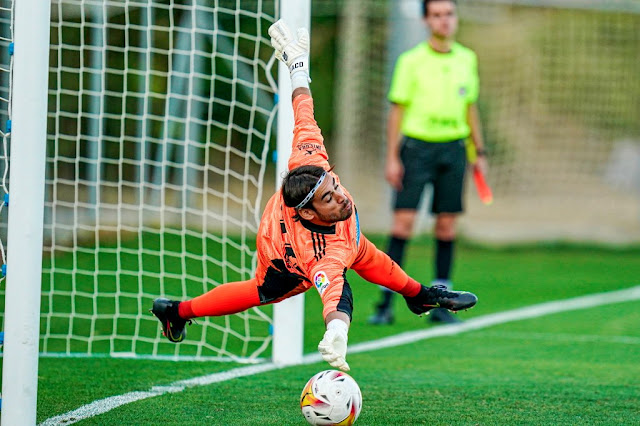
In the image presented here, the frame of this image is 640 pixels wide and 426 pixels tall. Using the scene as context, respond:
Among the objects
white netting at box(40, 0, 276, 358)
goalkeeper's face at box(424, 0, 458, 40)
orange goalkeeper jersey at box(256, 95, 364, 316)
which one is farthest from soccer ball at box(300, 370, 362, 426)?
goalkeeper's face at box(424, 0, 458, 40)

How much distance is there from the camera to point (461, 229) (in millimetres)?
12734

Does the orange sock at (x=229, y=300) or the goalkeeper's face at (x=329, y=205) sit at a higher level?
the goalkeeper's face at (x=329, y=205)

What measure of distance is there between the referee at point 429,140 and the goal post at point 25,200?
12.2 feet

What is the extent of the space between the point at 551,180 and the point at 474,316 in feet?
22.8

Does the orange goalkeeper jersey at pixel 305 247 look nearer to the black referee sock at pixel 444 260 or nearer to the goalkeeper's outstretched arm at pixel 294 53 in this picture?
the goalkeeper's outstretched arm at pixel 294 53

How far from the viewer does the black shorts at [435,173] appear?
703 centimetres

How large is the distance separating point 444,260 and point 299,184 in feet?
10.8

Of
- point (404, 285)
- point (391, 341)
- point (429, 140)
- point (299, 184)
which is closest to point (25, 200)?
point (299, 184)

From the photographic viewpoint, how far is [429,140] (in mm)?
7055

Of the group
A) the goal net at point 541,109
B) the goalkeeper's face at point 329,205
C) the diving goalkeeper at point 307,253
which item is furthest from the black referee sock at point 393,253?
the goal net at point 541,109

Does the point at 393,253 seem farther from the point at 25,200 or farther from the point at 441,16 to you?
the point at 25,200

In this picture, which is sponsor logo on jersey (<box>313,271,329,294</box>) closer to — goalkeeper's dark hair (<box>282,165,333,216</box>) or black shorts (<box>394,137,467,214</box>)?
goalkeeper's dark hair (<box>282,165,333,216</box>)

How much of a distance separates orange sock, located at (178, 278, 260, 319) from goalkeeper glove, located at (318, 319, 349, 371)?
1062mm

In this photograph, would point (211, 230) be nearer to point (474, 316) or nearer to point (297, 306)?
point (474, 316)
